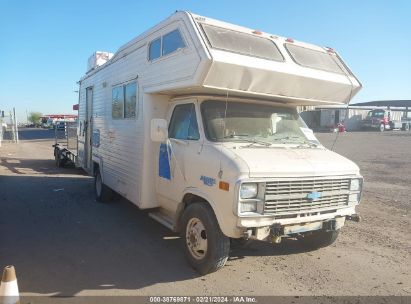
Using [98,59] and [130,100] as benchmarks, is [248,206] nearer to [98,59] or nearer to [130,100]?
[130,100]

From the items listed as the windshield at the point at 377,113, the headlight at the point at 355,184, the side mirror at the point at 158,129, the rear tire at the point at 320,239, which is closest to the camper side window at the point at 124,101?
the side mirror at the point at 158,129

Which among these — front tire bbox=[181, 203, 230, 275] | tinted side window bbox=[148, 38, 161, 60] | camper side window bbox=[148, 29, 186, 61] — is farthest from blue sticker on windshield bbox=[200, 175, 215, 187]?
tinted side window bbox=[148, 38, 161, 60]

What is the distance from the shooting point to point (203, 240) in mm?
4902

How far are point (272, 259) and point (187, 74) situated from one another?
287cm

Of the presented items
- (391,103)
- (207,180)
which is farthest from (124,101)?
(391,103)

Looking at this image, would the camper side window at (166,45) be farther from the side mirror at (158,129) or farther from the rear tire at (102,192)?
the rear tire at (102,192)

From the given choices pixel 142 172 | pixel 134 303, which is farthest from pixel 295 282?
pixel 142 172

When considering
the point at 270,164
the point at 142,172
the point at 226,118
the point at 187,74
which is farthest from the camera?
the point at 142,172

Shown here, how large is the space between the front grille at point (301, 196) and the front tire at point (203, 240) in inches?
27.0

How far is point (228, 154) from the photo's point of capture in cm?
461

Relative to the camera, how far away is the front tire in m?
4.67

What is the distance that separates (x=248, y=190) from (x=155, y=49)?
2.99 m

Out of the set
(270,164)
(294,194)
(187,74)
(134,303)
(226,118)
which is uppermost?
(187,74)

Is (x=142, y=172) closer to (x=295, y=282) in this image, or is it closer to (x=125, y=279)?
(x=125, y=279)
